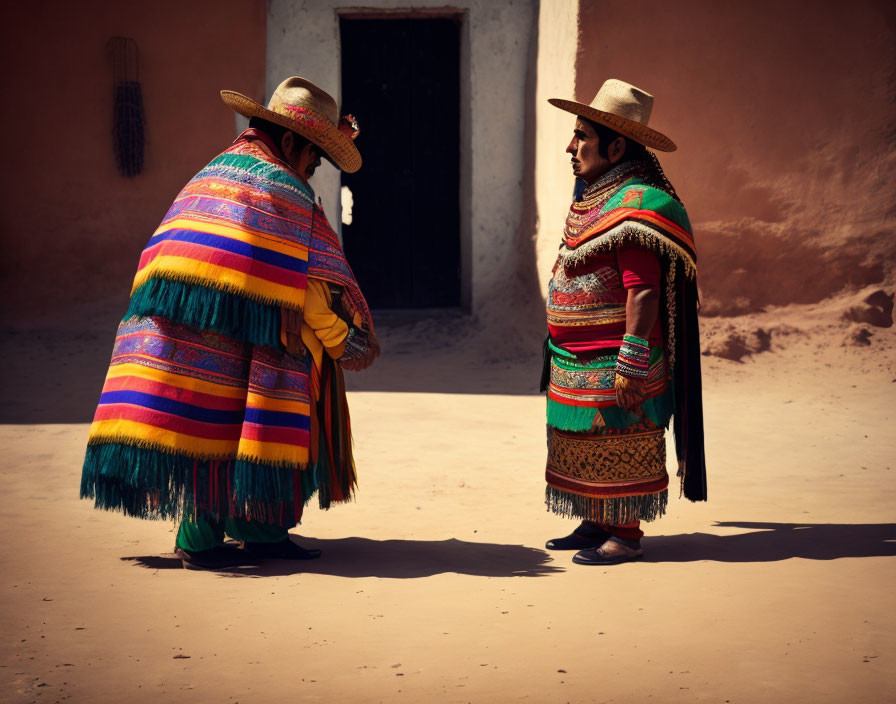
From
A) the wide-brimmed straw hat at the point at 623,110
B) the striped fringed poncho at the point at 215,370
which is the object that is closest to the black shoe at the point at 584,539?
the striped fringed poncho at the point at 215,370

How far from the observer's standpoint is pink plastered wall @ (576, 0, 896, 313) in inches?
352

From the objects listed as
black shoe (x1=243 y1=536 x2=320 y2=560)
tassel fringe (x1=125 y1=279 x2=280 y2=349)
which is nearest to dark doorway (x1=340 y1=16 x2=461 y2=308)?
black shoe (x1=243 y1=536 x2=320 y2=560)

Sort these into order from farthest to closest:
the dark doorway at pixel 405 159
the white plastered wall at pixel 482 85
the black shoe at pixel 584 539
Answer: the dark doorway at pixel 405 159, the white plastered wall at pixel 482 85, the black shoe at pixel 584 539

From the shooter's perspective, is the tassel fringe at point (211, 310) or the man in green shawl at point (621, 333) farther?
the man in green shawl at point (621, 333)

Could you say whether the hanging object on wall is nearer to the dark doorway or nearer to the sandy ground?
the dark doorway

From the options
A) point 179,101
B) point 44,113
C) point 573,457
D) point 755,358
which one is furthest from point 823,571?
point 44,113

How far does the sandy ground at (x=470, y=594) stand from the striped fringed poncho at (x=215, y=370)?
35 centimetres

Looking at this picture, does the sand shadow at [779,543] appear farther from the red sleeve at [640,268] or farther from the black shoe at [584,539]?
the red sleeve at [640,268]

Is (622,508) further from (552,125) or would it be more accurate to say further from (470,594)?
(552,125)

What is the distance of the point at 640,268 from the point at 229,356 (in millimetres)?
1553

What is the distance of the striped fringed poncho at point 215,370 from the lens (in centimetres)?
392

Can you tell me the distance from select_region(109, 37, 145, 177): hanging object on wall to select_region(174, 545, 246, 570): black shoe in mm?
6740

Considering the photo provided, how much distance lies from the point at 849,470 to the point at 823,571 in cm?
203

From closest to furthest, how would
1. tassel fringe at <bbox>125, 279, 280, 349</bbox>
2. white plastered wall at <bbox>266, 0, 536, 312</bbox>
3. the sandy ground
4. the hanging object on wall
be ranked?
the sandy ground → tassel fringe at <bbox>125, 279, 280, 349</bbox> → the hanging object on wall → white plastered wall at <bbox>266, 0, 536, 312</bbox>
